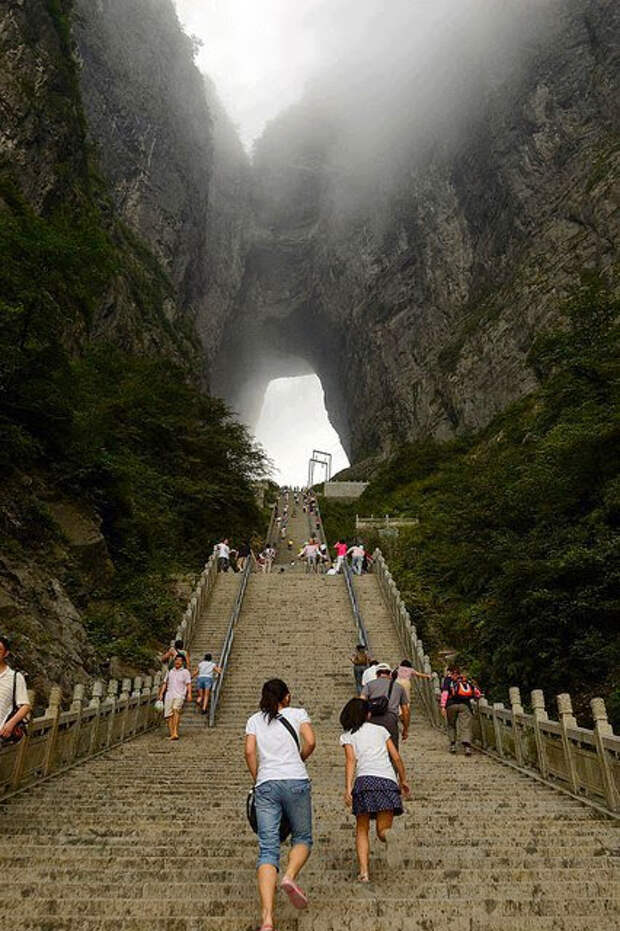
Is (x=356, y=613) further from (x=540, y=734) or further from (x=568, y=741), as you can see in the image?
(x=568, y=741)

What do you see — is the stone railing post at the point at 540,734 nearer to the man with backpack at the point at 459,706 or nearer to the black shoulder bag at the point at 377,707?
the man with backpack at the point at 459,706

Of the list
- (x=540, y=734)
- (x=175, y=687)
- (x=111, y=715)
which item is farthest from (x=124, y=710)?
(x=540, y=734)

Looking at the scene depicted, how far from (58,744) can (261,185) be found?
86680 millimetres

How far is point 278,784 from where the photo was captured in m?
3.51

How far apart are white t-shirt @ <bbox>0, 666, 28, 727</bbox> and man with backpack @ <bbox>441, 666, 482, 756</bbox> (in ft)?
20.0

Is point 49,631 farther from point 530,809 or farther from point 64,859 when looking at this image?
point 530,809

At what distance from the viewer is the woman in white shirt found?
3.82 m

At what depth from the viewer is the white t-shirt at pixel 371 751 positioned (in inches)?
155

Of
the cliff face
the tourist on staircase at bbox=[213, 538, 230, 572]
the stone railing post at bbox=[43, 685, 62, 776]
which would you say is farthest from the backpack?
the cliff face

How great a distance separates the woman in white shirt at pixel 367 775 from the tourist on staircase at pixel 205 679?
7238 mm

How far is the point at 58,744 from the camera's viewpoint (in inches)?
274

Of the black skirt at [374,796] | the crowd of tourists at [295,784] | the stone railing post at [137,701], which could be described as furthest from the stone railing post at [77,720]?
the black skirt at [374,796]

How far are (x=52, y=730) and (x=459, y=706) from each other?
5357 millimetres

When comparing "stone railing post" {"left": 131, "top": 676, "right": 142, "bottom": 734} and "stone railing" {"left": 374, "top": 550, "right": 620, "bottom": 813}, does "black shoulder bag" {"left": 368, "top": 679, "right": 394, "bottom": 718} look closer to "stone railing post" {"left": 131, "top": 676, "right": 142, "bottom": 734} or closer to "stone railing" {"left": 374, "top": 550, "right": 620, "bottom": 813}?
"stone railing" {"left": 374, "top": 550, "right": 620, "bottom": 813}
